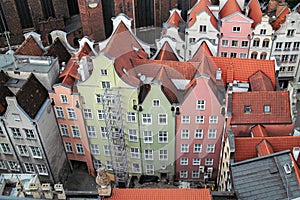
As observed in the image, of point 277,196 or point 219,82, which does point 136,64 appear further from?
point 277,196

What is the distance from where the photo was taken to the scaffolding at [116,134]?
39.6 meters

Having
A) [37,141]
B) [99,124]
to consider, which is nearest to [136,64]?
[99,124]

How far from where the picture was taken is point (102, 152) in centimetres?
4494

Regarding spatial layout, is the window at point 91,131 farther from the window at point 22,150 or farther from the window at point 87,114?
the window at point 22,150

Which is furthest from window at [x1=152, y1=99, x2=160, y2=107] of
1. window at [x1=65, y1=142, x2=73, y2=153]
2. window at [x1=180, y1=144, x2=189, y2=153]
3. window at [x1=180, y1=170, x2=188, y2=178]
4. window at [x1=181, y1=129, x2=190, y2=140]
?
window at [x1=65, y1=142, x2=73, y2=153]

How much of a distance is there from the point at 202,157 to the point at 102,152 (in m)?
12.6

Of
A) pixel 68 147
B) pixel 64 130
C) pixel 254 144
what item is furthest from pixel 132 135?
pixel 254 144

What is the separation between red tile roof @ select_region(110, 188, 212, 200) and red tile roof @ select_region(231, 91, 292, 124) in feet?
35.7

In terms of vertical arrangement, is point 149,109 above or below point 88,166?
above

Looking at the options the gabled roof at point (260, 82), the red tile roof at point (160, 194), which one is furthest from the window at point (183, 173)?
the red tile roof at point (160, 194)

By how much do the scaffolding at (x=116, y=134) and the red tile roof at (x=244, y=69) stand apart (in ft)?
42.2

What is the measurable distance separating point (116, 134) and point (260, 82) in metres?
18.0

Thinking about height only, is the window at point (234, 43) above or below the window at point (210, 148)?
above

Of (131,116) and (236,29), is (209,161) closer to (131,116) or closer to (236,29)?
(131,116)
